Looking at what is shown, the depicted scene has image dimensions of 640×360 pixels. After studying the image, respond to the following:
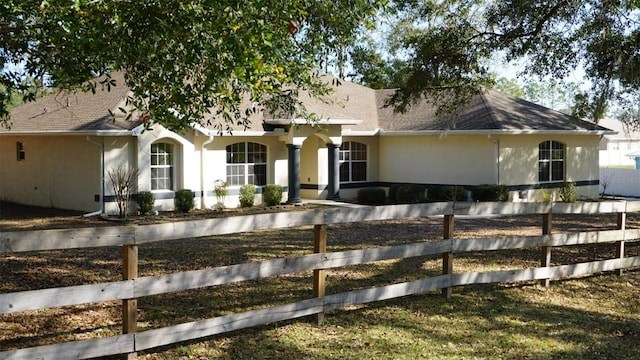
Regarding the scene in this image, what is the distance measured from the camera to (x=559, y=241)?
9594 millimetres

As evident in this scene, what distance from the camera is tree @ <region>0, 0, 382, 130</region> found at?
778 centimetres

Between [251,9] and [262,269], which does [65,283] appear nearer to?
[262,269]

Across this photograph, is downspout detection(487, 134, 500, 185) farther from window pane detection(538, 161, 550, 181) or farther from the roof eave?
window pane detection(538, 161, 550, 181)

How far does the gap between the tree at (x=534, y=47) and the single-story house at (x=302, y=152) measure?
5603 millimetres

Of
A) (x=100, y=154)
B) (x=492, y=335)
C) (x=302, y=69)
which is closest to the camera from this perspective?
(x=492, y=335)

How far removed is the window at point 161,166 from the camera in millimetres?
21531

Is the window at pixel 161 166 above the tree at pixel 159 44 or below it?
below

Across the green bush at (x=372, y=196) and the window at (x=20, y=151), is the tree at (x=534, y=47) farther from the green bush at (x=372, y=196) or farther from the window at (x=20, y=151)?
the window at (x=20, y=151)

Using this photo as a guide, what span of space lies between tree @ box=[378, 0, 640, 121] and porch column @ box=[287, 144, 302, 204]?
8.52 meters

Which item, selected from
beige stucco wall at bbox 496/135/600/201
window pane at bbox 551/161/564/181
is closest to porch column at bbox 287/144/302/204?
beige stucco wall at bbox 496/135/600/201

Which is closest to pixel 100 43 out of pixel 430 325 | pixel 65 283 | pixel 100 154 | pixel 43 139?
pixel 65 283

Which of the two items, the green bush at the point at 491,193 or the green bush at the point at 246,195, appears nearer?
the green bush at the point at 246,195

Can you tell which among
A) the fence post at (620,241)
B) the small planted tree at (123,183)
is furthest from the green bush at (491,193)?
the fence post at (620,241)

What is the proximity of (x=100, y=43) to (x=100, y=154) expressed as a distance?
1345 centimetres
